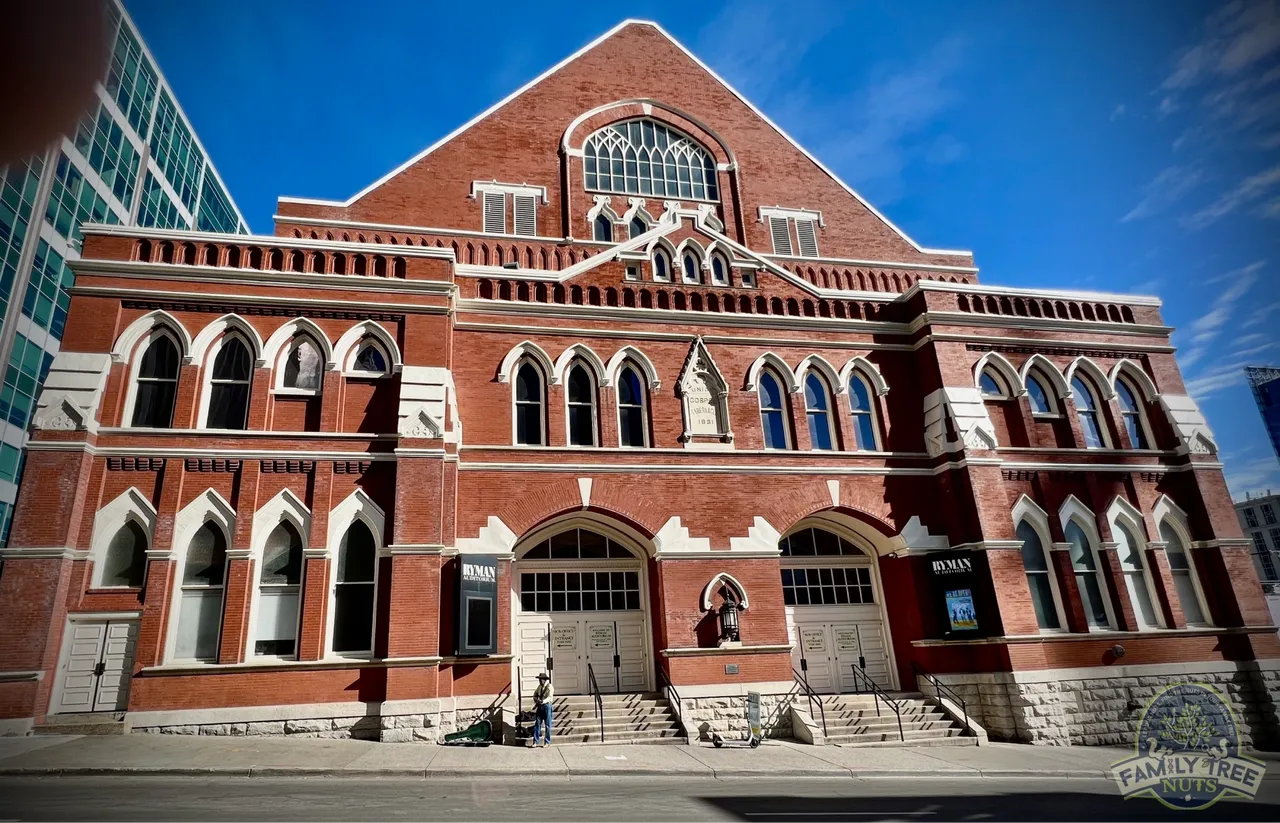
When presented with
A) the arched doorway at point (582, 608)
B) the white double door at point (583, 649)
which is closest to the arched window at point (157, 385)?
the arched doorway at point (582, 608)

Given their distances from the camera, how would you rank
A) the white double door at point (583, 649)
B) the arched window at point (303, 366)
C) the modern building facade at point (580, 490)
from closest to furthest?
the modern building facade at point (580, 490), the arched window at point (303, 366), the white double door at point (583, 649)

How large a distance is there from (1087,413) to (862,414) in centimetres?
625

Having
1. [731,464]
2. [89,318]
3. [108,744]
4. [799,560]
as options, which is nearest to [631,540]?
[731,464]

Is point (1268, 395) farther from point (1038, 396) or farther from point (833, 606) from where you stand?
point (833, 606)

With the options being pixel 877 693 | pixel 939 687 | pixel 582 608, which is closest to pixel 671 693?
pixel 582 608

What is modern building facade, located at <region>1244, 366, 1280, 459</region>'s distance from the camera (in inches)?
1929

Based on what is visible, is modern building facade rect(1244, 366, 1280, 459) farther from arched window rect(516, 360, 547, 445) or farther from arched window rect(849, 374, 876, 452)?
arched window rect(516, 360, 547, 445)

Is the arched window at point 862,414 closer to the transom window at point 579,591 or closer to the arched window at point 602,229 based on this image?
the transom window at point 579,591

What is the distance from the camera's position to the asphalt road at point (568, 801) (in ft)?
30.2

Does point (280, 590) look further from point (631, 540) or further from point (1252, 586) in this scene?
point (1252, 586)

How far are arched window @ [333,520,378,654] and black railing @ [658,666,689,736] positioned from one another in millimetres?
6084

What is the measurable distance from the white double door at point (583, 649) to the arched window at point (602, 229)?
1139cm

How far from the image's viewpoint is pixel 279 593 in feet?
49.6

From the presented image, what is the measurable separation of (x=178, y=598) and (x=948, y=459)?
17063 mm
